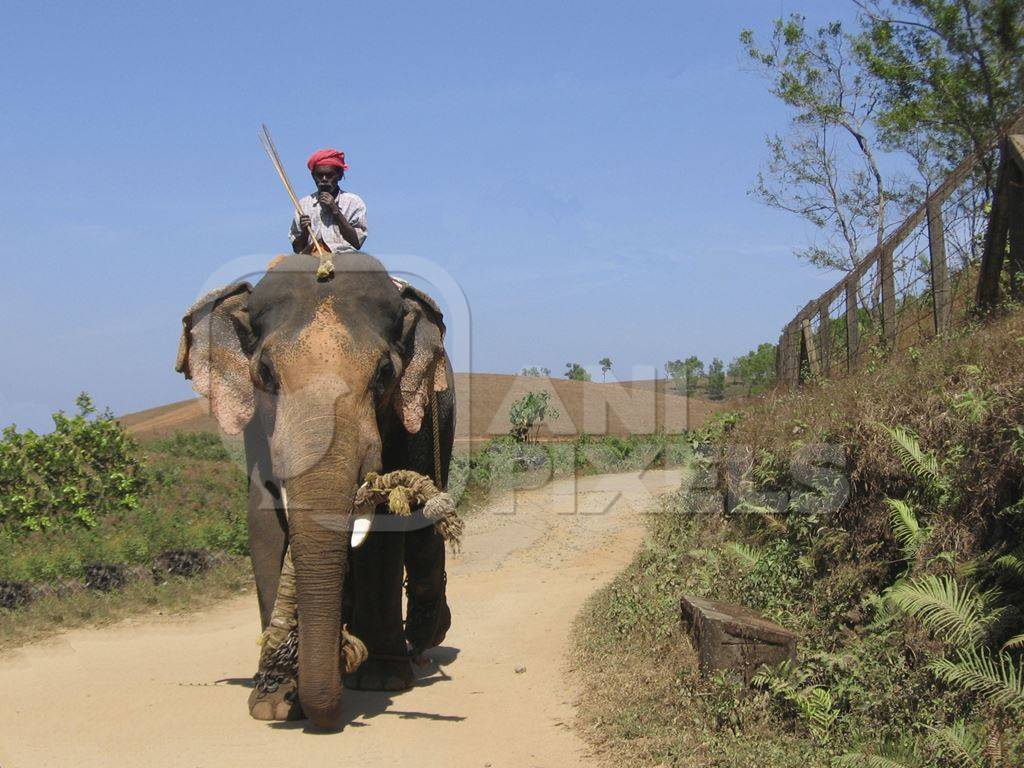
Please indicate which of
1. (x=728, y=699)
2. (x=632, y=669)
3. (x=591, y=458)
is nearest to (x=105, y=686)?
(x=632, y=669)

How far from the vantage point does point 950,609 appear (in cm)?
553

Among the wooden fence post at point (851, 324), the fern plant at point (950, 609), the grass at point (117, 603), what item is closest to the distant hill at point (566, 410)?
the wooden fence post at point (851, 324)

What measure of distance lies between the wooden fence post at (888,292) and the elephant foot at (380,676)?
644 centimetres

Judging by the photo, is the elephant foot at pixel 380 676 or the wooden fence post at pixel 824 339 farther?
the wooden fence post at pixel 824 339

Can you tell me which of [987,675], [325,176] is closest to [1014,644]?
[987,675]

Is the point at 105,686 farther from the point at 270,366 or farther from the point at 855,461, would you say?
the point at 855,461

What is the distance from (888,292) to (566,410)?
36061 millimetres

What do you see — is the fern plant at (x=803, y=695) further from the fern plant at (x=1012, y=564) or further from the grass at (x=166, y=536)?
the grass at (x=166, y=536)

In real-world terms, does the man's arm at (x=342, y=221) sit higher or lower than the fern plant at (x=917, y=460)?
higher

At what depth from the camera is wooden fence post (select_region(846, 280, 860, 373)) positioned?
502 inches

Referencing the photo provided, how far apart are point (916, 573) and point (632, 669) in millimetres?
1995

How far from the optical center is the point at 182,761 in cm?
598

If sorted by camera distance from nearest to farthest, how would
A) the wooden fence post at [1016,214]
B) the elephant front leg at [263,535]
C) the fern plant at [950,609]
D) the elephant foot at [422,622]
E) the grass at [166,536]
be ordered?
the fern plant at [950,609] < the elephant front leg at [263,535] < the wooden fence post at [1016,214] < the elephant foot at [422,622] < the grass at [166,536]

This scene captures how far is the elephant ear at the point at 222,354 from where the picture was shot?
7.21 meters
